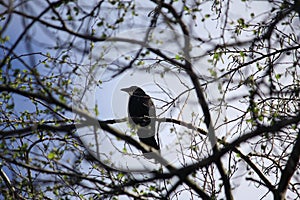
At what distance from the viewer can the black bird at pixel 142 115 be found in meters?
3.89

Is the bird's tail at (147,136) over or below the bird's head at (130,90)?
below

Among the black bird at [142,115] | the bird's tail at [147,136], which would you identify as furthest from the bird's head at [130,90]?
the bird's tail at [147,136]

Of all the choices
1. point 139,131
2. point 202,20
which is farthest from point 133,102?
point 202,20

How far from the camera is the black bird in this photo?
3.89 metres

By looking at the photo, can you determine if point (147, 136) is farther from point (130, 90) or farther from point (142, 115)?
point (130, 90)

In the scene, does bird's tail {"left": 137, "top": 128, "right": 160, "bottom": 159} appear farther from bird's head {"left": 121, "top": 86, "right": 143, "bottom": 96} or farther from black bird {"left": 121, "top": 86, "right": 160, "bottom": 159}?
bird's head {"left": 121, "top": 86, "right": 143, "bottom": 96}

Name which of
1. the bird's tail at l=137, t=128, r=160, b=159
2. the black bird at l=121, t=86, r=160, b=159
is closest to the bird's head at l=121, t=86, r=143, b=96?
the black bird at l=121, t=86, r=160, b=159

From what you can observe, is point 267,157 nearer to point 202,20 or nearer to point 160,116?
point 160,116

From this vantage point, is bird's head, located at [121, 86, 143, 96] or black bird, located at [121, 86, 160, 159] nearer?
black bird, located at [121, 86, 160, 159]

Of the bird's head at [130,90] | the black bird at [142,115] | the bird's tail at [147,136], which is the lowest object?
the bird's tail at [147,136]

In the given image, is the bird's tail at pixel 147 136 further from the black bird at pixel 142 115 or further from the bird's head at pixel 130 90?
the bird's head at pixel 130 90

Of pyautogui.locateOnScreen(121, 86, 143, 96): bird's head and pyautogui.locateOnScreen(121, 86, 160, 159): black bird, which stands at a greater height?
pyautogui.locateOnScreen(121, 86, 143, 96): bird's head

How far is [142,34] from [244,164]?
154 centimetres

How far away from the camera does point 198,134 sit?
369 centimetres
